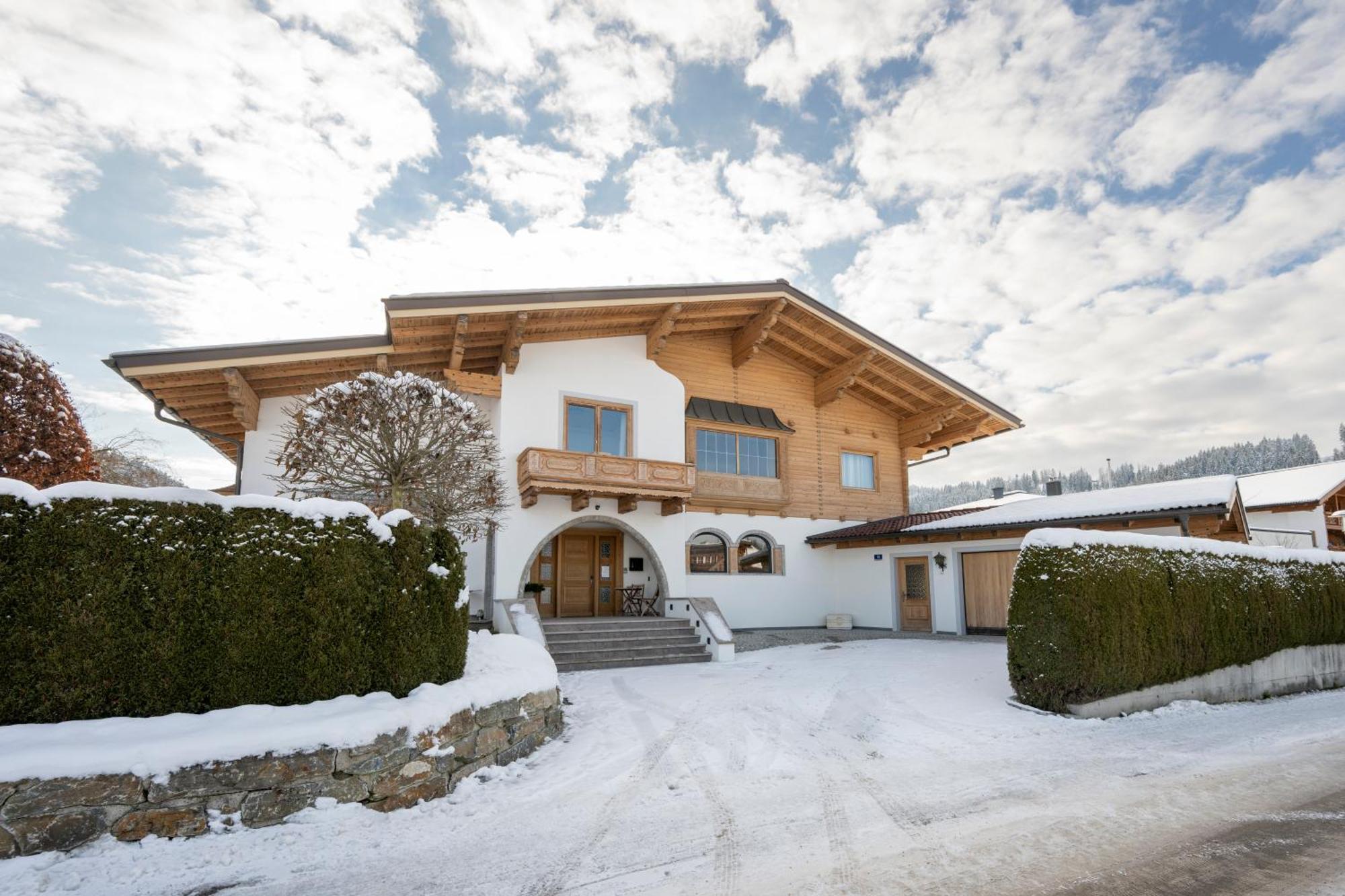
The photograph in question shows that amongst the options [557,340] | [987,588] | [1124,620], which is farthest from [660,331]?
[1124,620]

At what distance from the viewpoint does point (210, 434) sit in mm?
12469

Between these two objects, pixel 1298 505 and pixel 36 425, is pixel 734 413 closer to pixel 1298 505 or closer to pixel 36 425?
pixel 36 425

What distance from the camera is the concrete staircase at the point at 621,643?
465 inches

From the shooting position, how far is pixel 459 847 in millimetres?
3986

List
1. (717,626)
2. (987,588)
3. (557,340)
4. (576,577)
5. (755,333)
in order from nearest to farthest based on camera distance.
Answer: (717,626) < (557,340) < (987,588) < (576,577) < (755,333)

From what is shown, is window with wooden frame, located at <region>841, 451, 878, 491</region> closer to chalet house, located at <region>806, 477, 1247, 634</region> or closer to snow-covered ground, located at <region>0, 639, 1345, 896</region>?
chalet house, located at <region>806, 477, 1247, 634</region>

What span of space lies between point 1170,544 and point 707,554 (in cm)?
978

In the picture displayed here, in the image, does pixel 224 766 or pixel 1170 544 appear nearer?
pixel 224 766

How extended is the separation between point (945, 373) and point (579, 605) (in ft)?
36.7

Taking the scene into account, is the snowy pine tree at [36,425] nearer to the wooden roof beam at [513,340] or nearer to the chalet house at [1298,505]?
the wooden roof beam at [513,340]

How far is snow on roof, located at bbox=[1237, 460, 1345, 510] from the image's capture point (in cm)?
2141

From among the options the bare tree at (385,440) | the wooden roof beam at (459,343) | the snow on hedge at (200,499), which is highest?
the wooden roof beam at (459,343)

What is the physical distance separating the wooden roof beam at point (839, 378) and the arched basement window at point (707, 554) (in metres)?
4.99

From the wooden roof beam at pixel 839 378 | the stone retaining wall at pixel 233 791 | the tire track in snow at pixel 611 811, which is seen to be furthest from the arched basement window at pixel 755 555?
the stone retaining wall at pixel 233 791
